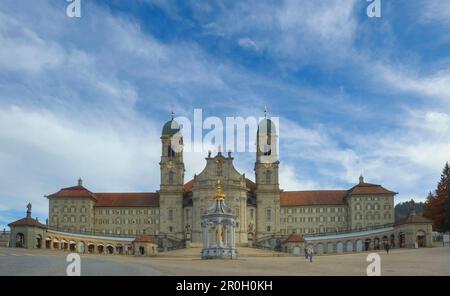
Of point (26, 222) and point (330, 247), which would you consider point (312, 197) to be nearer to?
point (330, 247)

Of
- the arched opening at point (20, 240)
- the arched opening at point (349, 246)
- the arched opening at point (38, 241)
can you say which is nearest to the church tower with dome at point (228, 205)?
the arched opening at point (349, 246)

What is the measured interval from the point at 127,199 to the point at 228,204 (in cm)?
2153

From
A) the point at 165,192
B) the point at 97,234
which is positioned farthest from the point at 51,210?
the point at 165,192

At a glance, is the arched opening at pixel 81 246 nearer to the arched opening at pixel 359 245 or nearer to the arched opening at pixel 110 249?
the arched opening at pixel 110 249

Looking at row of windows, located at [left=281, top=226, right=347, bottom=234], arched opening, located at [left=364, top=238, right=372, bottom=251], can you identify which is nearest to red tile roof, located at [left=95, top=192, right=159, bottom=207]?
row of windows, located at [left=281, top=226, right=347, bottom=234]

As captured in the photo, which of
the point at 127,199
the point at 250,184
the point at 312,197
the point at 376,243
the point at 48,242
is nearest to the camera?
the point at 376,243

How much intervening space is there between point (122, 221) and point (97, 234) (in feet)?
28.3

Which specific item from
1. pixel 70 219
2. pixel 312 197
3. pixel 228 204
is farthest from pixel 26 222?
pixel 312 197

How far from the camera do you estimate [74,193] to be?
121m

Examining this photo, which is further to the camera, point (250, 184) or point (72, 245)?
point (250, 184)

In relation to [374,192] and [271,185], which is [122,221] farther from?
[374,192]

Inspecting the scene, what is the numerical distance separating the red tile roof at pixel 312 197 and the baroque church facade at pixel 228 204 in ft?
0.30

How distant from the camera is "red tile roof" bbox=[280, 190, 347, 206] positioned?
122938 mm

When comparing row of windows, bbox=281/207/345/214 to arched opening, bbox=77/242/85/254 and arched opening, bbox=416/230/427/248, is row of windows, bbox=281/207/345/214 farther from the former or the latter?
arched opening, bbox=416/230/427/248
